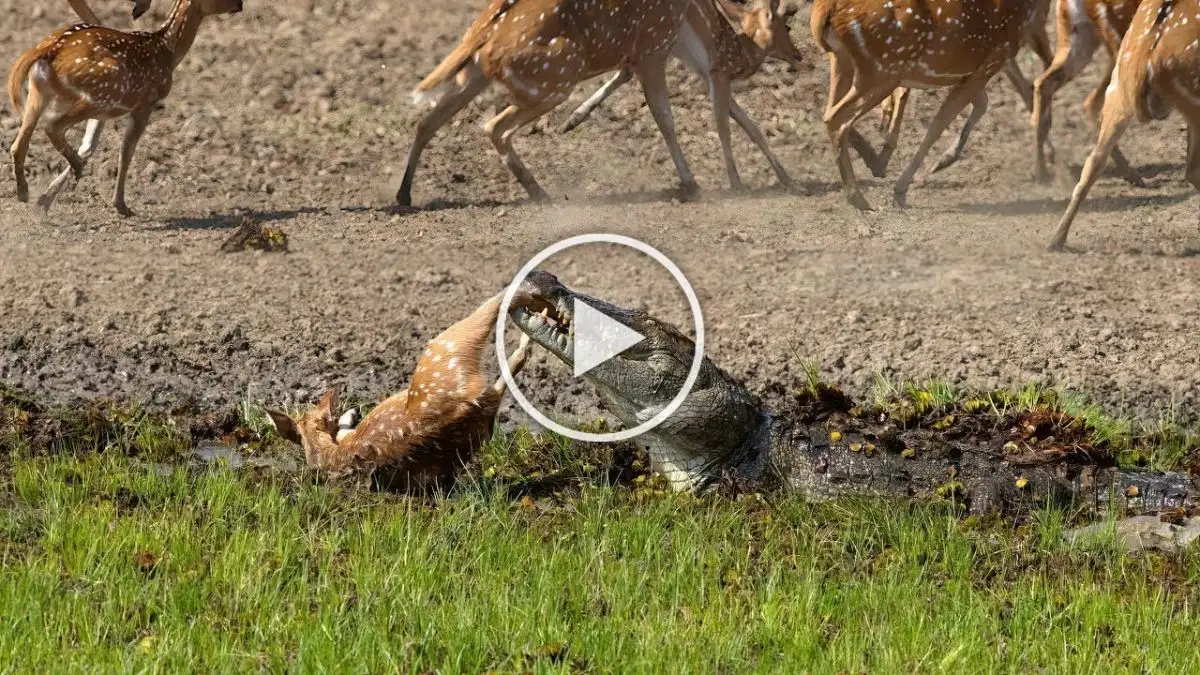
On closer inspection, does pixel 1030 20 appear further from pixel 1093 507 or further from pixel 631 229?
pixel 1093 507

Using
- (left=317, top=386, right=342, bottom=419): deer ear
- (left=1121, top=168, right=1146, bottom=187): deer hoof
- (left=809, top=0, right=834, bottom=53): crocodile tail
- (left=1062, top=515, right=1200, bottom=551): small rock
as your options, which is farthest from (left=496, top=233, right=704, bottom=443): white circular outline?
(left=1121, top=168, right=1146, bottom=187): deer hoof

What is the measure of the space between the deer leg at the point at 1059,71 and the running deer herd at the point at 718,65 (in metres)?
0.01

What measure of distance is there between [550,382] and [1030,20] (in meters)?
4.65

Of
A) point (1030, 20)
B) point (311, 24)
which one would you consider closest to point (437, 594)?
point (1030, 20)

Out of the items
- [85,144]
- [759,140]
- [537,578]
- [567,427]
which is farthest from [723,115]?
[537,578]

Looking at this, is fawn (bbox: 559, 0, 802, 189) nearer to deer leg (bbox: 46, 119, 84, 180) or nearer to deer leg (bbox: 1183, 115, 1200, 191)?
deer leg (bbox: 1183, 115, 1200, 191)

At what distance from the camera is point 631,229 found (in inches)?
405

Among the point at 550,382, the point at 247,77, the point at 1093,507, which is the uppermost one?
the point at 1093,507

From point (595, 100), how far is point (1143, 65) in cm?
357

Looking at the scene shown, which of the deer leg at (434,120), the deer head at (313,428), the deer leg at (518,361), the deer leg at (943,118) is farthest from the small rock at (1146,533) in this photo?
the deer leg at (434,120)

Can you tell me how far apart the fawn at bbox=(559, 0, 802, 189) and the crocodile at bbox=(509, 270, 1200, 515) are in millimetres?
4752

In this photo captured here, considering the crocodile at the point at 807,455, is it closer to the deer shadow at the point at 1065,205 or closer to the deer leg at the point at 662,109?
the deer shadow at the point at 1065,205

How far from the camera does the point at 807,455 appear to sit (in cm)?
661

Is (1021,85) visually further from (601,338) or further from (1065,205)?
(601,338)
